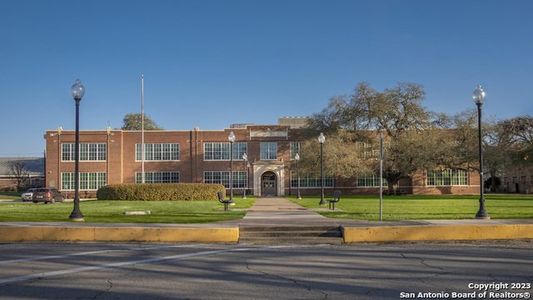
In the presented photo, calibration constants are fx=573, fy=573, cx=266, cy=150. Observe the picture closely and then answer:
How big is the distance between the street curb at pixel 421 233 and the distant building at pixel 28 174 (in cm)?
9693

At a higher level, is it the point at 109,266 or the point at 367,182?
the point at 367,182

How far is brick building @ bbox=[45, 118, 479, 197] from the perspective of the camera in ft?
238

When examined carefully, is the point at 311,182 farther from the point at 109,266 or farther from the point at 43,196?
the point at 109,266

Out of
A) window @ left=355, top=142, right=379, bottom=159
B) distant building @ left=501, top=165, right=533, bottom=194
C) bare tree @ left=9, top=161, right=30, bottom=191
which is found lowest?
distant building @ left=501, top=165, right=533, bottom=194

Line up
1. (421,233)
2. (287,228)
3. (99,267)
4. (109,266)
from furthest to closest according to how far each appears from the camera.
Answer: (287,228), (421,233), (109,266), (99,267)

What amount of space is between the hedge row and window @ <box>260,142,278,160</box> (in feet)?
85.0

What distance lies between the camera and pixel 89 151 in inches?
2879

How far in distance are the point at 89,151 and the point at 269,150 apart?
2297cm

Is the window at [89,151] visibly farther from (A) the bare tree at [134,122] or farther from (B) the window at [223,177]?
(A) the bare tree at [134,122]

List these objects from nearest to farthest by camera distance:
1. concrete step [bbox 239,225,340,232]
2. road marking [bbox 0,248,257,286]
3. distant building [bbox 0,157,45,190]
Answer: road marking [bbox 0,248,257,286]
concrete step [bbox 239,225,340,232]
distant building [bbox 0,157,45,190]

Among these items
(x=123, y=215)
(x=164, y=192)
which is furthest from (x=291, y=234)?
(x=164, y=192)

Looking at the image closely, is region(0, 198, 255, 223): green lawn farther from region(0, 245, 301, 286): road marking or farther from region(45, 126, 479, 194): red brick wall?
region(45, 126, 479, 194): red brick wall

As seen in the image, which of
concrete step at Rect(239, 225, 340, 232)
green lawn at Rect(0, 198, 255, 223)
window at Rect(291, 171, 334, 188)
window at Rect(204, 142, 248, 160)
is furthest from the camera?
window at Rect(204, 142, 248, 160)

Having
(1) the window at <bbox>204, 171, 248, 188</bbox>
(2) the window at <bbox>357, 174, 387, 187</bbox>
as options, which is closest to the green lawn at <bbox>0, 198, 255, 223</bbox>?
(1) the window at <bbox>204, 171, 248, 188</bbox>
